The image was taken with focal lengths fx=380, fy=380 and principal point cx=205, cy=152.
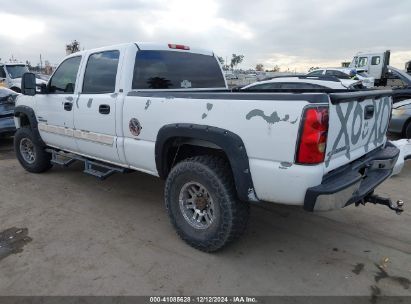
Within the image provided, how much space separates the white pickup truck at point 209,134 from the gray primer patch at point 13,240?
104cm

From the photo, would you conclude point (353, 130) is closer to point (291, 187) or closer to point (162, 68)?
point (291, 187)

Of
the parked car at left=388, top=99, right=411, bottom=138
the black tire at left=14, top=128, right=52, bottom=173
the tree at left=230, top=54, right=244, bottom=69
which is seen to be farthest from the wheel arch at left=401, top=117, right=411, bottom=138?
the tree at left=230, top=54, right=244, bottom=69

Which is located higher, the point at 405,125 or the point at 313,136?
the point at 313,136

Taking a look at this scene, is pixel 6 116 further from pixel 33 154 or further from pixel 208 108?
pixel 208 108

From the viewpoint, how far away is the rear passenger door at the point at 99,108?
4.09m

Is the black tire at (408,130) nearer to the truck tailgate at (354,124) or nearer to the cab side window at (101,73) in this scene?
the truck tailgate at (354,124)

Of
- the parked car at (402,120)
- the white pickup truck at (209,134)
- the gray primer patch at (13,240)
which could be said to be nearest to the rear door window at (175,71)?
the white pickup truck at (209,134)

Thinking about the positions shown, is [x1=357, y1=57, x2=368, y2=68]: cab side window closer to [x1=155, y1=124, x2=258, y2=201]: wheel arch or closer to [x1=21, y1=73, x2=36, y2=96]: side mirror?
[x1=21, y1=73, x2=36, y2=96]: side mirror

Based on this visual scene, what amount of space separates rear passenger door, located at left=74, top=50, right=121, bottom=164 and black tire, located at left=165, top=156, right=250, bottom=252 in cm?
103

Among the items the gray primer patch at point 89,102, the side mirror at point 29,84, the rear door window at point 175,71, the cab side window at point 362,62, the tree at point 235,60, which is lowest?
the gray primer patch at point 89,102

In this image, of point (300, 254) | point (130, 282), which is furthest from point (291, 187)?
point (130, 282)

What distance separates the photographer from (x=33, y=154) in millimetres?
6047

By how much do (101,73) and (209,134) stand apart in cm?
194

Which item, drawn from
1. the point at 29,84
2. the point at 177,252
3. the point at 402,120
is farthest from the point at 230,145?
the point at 402,120
